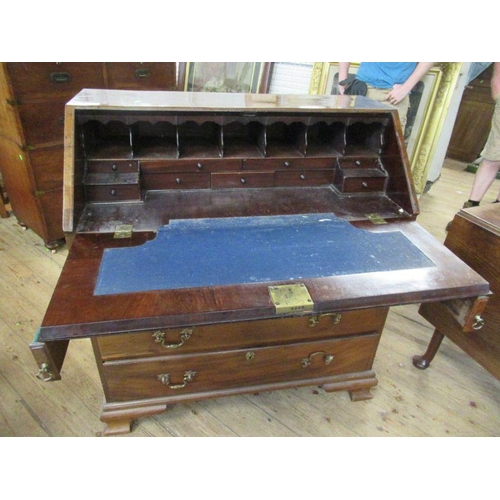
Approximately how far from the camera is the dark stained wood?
146 cm

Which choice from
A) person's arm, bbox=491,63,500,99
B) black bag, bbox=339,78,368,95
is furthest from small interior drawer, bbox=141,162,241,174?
person's arm, bbox=491,63,500,99

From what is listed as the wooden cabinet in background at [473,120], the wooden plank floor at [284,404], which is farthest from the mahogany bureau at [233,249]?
the wooden cabinet in background at [473,120]

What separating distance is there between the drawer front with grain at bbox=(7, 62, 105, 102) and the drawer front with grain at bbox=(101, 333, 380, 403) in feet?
5.42

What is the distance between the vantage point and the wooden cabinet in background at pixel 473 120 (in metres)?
4.30

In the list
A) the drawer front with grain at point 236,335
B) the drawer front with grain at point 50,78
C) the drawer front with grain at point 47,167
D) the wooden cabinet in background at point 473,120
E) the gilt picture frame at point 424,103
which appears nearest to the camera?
the drawer front with grain at point 236,335

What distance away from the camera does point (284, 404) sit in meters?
1.65

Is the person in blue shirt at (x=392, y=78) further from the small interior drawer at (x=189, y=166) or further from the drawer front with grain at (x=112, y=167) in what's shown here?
the drawer front with grain at (x=112, y=167)

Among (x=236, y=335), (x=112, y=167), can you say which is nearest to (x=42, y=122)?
(x=112, y=167)

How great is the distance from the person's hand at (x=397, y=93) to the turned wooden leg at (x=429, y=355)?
166 cm

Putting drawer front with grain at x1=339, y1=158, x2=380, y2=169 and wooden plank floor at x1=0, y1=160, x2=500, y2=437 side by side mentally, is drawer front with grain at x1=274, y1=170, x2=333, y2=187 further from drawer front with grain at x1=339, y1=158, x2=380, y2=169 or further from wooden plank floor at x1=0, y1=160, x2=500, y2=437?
wooden plank floor at x1=0, y1=160, x2=500, y2=437

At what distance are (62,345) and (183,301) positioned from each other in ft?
1.28

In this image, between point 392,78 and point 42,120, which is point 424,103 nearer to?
point 392,78

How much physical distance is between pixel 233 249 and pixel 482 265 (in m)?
1.02

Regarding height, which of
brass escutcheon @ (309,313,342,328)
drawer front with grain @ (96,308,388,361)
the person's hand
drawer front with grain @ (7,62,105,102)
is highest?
the person's hand
